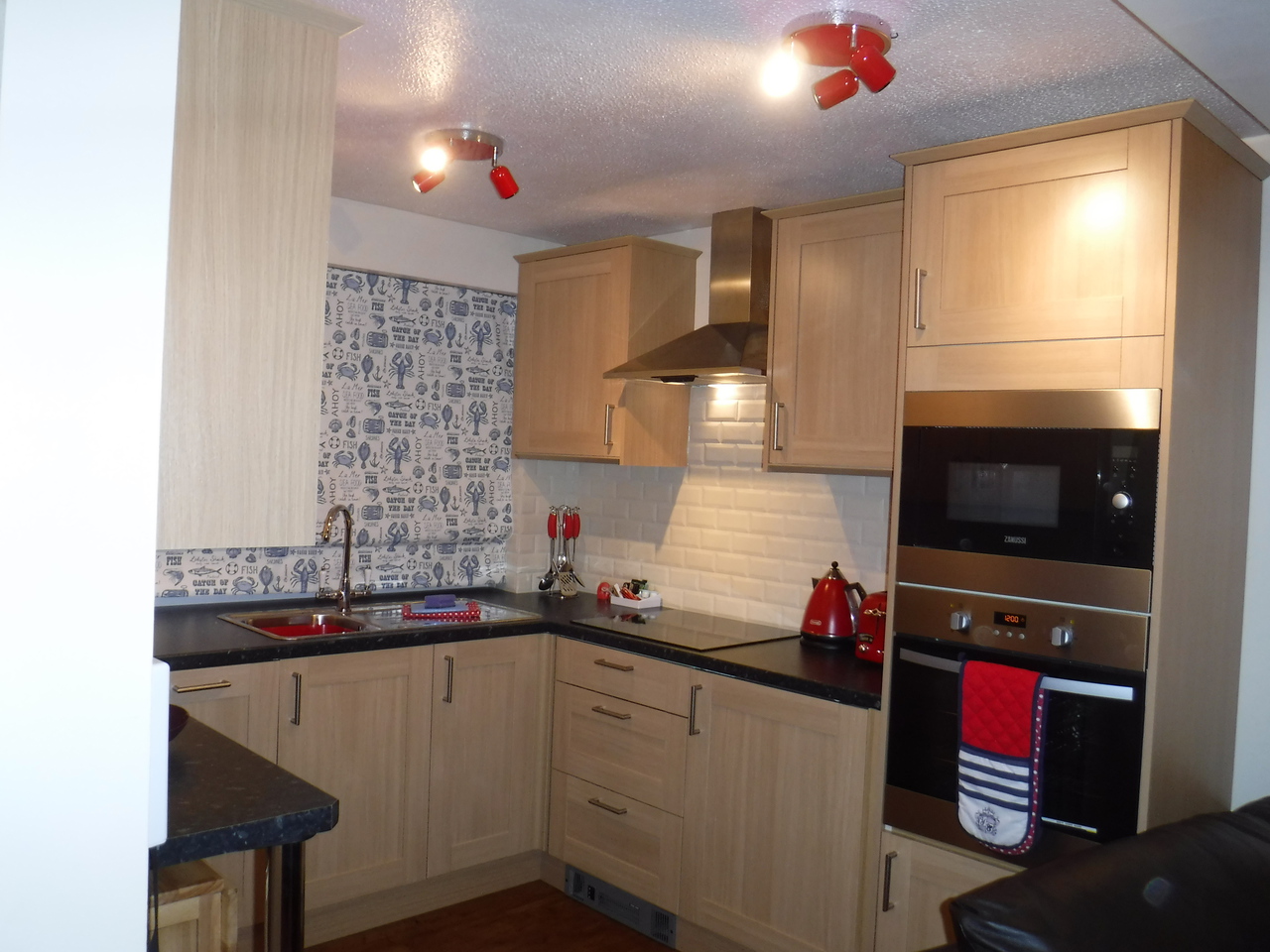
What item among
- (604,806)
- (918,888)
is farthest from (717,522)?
(918,888)

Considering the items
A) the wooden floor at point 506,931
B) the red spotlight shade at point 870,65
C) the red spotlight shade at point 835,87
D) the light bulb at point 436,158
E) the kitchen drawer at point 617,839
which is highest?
the light bulb at point 436,158

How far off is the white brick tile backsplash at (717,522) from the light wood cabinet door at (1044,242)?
→ 3.28 feet

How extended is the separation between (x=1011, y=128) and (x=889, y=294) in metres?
0.55

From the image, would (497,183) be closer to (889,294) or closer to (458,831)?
(889,294)

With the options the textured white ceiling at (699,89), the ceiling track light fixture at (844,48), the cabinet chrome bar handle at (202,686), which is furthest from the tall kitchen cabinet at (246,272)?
the cabinet chrome bar handle at (202,686)

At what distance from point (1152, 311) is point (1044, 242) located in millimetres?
309

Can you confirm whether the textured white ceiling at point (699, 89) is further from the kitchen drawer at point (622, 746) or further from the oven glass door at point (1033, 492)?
the kitchen drawer at point (622, 746)

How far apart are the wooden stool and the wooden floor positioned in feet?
5.15

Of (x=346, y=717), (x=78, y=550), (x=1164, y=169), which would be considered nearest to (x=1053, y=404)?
(x=1164, y=169)

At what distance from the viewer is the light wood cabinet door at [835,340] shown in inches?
120

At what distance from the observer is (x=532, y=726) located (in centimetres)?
369

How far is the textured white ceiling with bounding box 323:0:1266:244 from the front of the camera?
210 cm

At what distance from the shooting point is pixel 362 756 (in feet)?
10.8

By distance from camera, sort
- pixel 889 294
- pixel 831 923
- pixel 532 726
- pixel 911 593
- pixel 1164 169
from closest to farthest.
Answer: pixel 1164 169, pixel 911 593, pixel 831 923, pixel 889 294, pixel 532 726
